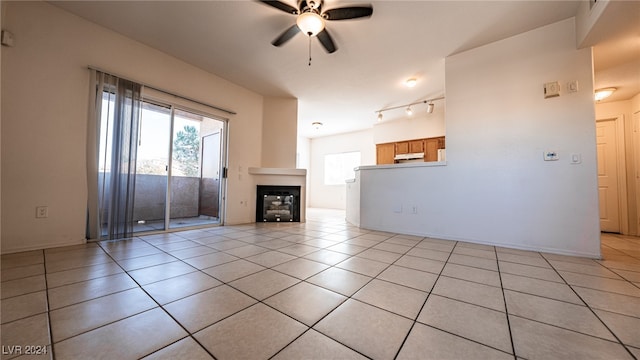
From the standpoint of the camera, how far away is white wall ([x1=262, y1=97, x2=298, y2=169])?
4.89m

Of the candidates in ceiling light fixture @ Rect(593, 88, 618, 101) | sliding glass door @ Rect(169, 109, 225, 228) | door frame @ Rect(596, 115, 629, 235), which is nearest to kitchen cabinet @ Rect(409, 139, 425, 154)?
ceiling light fixture @ Rect(593, 88, 618, 101)

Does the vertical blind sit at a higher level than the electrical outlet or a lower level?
higher

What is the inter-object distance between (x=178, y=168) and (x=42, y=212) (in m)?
2.23

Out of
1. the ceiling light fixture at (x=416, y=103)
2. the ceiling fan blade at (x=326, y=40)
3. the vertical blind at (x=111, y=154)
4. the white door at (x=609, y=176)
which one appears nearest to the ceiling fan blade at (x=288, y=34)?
the ceiling fan blade at (x=326, y=40)

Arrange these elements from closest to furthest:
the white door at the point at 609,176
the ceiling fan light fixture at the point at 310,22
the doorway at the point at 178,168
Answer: the ceiling fan light fixture at the point at 310,22 < the doorway at the point at 178,168 < the white door at the point at 609,176

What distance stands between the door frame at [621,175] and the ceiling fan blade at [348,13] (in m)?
5.26

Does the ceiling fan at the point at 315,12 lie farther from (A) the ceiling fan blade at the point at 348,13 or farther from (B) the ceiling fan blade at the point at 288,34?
(B) the ceiling fan blade at the point at 288,34

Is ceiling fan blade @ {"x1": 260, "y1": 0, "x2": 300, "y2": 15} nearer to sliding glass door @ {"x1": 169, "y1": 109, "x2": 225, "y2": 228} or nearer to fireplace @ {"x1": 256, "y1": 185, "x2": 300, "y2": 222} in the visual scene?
sliding glass door @ {"x1": 169, "y1": 109, "x2": 225, "y2": 228}

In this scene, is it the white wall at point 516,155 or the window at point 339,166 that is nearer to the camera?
the white wall at point 516,155

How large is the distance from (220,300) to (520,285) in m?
2.15

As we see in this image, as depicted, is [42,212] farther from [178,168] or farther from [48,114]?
[178,168]

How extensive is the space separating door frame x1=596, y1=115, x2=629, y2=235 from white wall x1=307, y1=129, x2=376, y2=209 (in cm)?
489

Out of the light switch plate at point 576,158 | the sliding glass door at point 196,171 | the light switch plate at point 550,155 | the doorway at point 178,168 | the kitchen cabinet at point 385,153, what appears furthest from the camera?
the kitchen cabinet at point 385,153

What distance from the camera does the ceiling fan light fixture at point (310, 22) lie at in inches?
88.7
